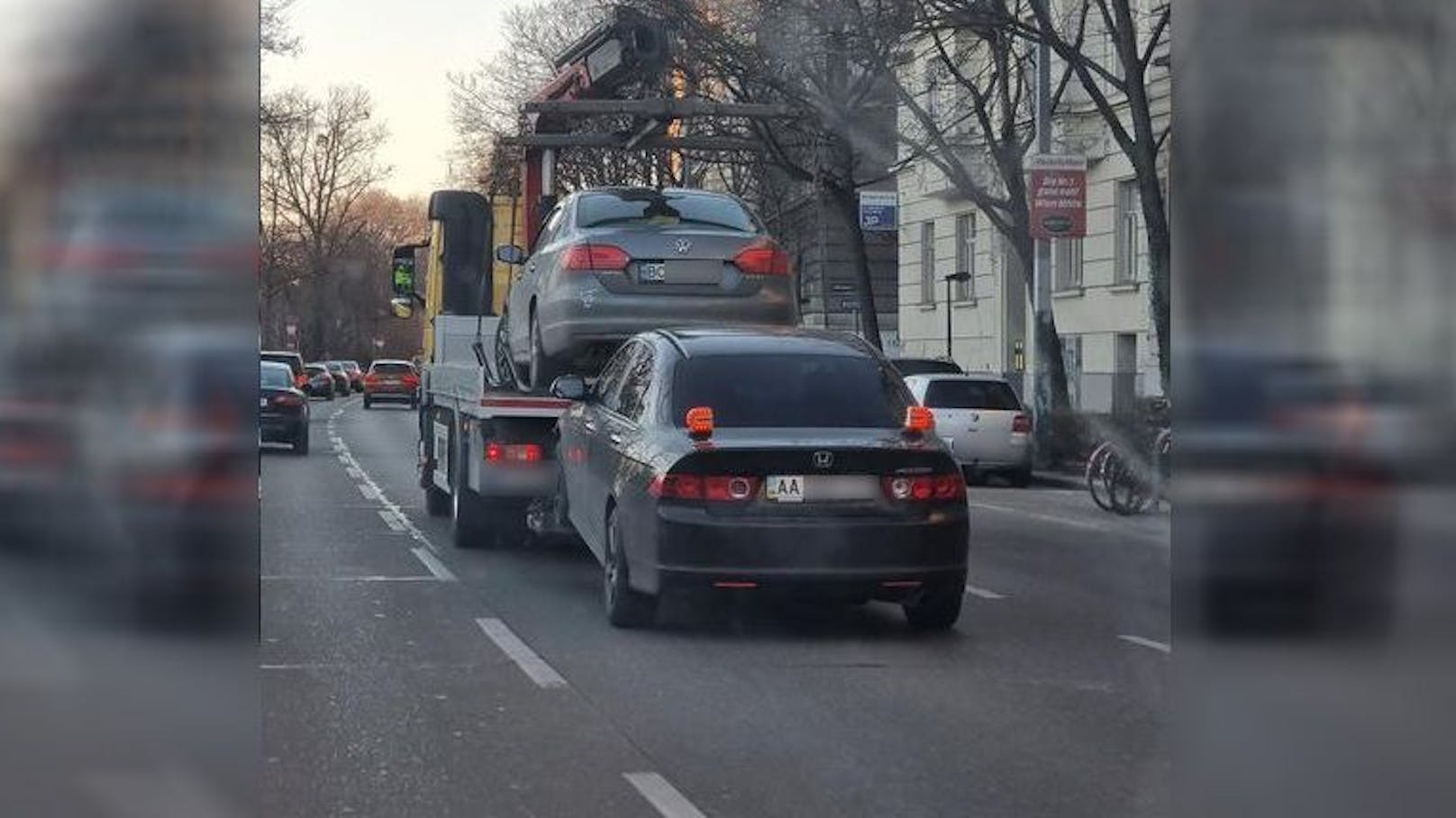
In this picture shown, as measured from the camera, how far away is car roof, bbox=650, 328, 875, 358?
10047mm

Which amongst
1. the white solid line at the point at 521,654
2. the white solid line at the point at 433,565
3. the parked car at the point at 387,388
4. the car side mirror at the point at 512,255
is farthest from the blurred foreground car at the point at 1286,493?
the parked car at the point at 387,388

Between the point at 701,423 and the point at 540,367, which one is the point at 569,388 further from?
the point at 701,423

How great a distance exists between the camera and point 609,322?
11852 millimetres

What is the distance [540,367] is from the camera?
12641 mm

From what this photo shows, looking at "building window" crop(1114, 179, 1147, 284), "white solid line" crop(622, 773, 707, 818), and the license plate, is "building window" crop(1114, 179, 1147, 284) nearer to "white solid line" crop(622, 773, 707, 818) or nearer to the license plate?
the license plate

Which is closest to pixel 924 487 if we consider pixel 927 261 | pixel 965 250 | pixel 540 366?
pixel 540 366

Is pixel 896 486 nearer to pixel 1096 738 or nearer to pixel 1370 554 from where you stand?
pixel 1096 738

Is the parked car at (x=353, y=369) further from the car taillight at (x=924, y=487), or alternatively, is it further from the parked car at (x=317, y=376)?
the car taillight at (x=924, y=487)

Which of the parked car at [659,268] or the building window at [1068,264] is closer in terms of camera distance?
the building window at [1068,264]

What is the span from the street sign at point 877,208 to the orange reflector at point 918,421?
36.3 ft

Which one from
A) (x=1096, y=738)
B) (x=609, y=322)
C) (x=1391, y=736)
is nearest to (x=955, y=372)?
(x=609, y=322)

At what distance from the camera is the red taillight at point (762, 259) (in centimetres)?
1190

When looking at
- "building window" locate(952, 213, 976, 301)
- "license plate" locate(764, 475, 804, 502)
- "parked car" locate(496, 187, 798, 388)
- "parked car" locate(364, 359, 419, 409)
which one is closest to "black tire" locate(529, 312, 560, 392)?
"parked car" locate(496, 187, 798, 388)

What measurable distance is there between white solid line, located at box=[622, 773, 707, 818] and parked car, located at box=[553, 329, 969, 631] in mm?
2851
